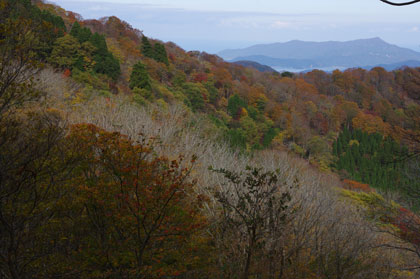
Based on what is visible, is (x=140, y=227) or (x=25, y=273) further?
(x=140, y=227)

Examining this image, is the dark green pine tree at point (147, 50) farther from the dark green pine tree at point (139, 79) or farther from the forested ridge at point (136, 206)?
the forested ridge at point (136, 206)

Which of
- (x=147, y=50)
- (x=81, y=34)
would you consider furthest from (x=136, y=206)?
(x=147, y=50)

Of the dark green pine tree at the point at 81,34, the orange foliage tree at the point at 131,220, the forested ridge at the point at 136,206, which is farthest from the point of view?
the dark green pine tree at the point at 81,34

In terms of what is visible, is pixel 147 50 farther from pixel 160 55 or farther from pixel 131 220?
pixel 131 220

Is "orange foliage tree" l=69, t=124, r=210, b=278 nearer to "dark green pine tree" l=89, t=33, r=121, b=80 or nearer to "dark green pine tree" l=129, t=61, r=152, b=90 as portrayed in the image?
"dark green pine tree" l=129, t=61, r=152, b=90

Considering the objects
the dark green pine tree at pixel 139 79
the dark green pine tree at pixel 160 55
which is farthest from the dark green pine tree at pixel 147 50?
the dark green pine tree at pixel 139 79

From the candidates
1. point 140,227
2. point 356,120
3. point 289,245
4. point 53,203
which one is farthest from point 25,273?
A: point 356,120

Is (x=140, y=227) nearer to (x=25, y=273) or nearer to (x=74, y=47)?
(x=25, y=273)

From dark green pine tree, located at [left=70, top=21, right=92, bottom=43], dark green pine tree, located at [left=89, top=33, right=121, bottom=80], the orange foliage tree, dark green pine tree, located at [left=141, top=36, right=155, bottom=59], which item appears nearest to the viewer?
the orange foliage tree

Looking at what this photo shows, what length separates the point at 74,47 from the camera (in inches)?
936

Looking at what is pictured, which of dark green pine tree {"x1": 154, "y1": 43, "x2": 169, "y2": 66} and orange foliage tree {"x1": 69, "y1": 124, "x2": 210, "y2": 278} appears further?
dark green pine tree {"x1": 154, "y1": 43, "x2": 169, "y2": 66}

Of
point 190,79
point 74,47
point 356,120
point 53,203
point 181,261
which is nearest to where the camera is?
point 53,203

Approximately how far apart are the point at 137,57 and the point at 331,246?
32.0 meters

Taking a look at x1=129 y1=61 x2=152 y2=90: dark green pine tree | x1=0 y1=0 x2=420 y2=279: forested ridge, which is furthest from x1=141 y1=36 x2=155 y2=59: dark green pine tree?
x1=0 y1=0 x2=420 y2=279: forested ridge
